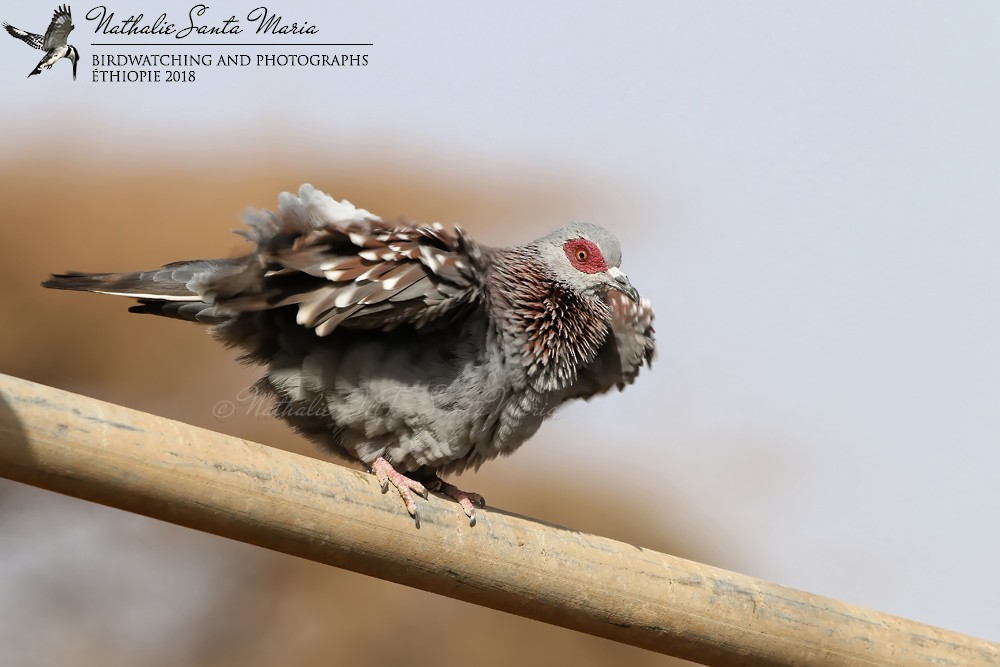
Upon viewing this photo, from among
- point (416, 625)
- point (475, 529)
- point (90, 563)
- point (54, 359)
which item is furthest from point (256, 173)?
point (475, 529)

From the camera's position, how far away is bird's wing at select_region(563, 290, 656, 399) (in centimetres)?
409

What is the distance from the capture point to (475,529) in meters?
2.98

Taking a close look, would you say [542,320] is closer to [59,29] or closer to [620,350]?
[620,350]

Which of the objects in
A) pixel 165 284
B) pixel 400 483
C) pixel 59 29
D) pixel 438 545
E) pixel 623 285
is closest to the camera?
pixel 438 545

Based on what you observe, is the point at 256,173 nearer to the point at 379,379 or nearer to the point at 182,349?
the point at 182,349

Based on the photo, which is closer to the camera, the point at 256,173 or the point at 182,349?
the point at 182,349

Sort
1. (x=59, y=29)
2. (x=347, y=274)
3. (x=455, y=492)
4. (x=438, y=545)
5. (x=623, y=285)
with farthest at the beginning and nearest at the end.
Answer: (x=59, y=29) < (x=623, y=285) < (x=455, y=492) < (x=347, y=274) < (x=438, y=545)

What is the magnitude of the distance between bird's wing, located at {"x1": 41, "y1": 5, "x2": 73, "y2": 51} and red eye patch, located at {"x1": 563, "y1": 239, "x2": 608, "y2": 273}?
13.4 feet

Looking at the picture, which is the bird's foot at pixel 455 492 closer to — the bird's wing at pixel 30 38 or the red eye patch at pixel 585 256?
the red eye patch at pixel 585 256

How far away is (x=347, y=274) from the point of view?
3.27 metres

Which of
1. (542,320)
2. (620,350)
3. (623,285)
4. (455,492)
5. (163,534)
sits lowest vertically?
(163,534)

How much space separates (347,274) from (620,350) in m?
1.30

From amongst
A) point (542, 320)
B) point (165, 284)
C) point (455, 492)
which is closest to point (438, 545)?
point (455, 492)

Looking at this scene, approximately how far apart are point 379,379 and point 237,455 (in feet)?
3.22
